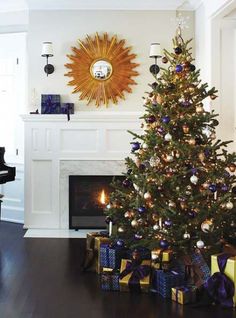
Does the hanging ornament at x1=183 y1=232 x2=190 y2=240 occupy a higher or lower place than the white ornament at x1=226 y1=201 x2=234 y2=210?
lower

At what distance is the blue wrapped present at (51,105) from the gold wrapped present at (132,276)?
8.14ft

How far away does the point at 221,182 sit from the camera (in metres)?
3.69

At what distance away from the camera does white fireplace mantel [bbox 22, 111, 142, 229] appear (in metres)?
5.66

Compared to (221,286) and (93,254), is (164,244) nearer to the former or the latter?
(221,286)

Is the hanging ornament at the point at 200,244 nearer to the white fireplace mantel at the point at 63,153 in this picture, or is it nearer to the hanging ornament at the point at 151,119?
the hanging ornament at the point at 151,119

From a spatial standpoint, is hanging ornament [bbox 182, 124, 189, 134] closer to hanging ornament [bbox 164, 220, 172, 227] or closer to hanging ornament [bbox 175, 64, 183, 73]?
hanging ornament [bbox 175, 64, 183, 73]

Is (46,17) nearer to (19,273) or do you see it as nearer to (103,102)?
(103,102)

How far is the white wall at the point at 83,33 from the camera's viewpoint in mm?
5703

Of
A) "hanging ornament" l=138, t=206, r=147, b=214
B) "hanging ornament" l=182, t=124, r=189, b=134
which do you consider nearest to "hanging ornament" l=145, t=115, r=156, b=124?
"hanging ornament" l=182, t=124, r=189, b=134

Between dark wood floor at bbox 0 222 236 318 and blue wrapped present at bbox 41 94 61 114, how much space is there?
5.84 ft

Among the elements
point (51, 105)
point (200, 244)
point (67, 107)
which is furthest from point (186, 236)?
point (51, 105)

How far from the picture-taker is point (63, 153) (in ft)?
18.7

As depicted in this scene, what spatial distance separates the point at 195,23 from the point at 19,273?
11.7ft

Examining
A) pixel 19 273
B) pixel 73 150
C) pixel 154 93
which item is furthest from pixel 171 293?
pixel 73 150
